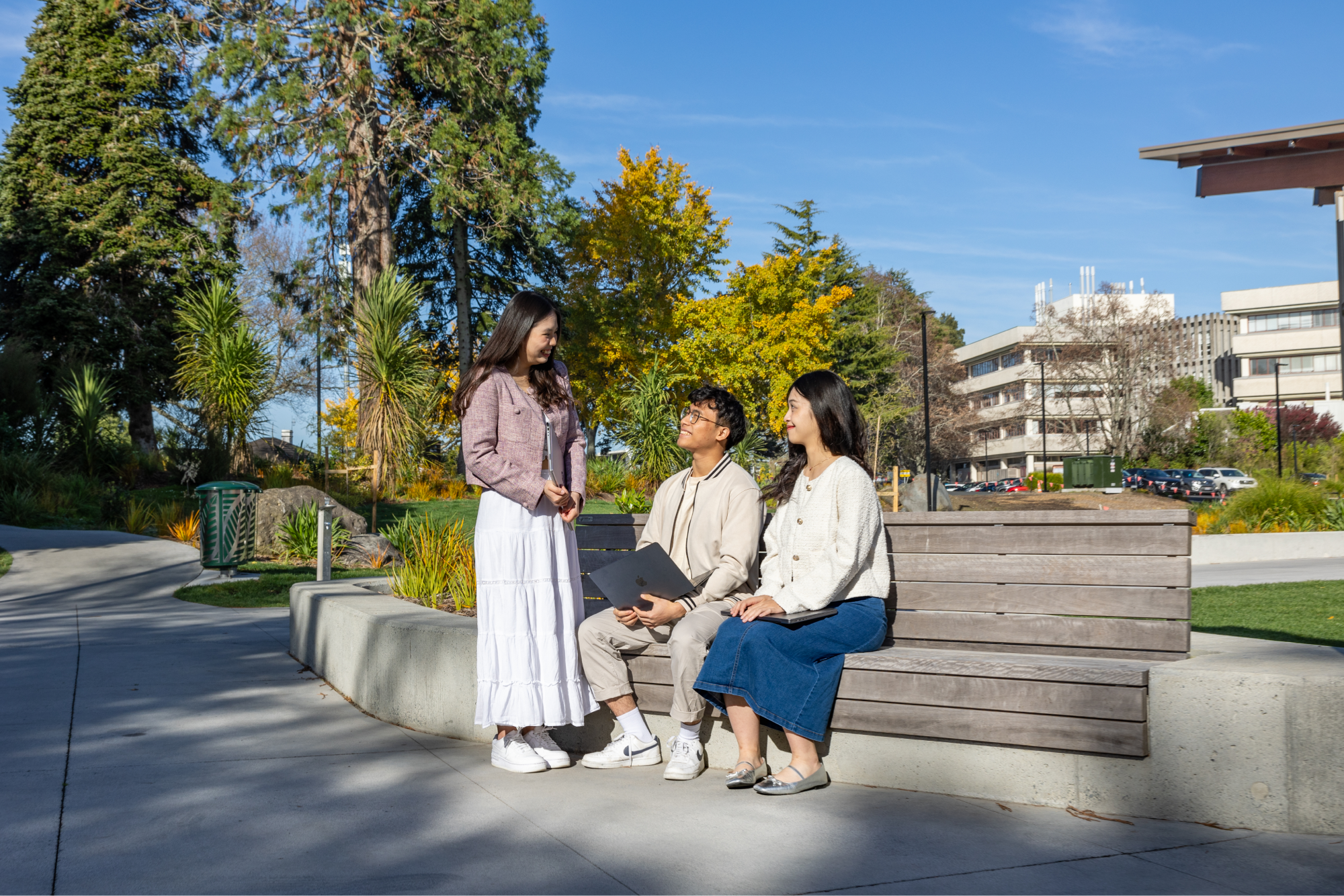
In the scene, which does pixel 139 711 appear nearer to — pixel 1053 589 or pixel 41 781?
pixel 41 781

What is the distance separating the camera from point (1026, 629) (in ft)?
13.4

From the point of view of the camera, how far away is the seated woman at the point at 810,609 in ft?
13.1

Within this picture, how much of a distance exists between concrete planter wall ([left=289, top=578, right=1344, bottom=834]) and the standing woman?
46 centimetres

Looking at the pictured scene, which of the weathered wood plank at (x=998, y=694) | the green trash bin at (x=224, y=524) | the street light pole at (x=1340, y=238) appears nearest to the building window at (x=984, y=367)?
the green trash bin at (x=224, y=524)

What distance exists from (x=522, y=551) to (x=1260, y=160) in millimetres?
4958

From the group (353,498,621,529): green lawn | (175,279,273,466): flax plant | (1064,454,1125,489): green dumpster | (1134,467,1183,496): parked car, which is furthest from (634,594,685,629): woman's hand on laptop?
(1134,467,1183,496): parked car

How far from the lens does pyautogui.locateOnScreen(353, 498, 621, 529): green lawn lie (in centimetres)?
1673

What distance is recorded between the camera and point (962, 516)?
4.26 m

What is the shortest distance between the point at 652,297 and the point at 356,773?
28.4m

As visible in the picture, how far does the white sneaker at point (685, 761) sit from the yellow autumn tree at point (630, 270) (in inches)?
1066

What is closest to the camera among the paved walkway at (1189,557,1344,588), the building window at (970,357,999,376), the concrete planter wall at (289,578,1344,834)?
the concrete planter wall at (289,578,1344,834)

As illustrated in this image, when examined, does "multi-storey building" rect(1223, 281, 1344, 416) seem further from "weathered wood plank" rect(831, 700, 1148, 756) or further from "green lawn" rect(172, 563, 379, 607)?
"weathered wood plank" rect(831, 700, 1148, 756)

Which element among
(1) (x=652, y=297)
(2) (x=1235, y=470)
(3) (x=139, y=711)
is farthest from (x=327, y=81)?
(2) (x=1235, y=470)

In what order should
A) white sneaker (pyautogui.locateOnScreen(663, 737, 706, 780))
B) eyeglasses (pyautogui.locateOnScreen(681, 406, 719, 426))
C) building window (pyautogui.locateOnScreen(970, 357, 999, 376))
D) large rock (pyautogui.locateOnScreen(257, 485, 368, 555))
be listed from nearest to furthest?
1. white sneaker (pyautogui.locateOnScreen(663, 737, 706, 780))
2. eyeglasses (pyautogui.locateOnScreen(681, 406, 719, 426))
3. large rock (pyautogui.locateOnScreen(257, 485, 368, 555))
4. building window (pyautogui.locateOnScreen(970, 357, 999, 376))
